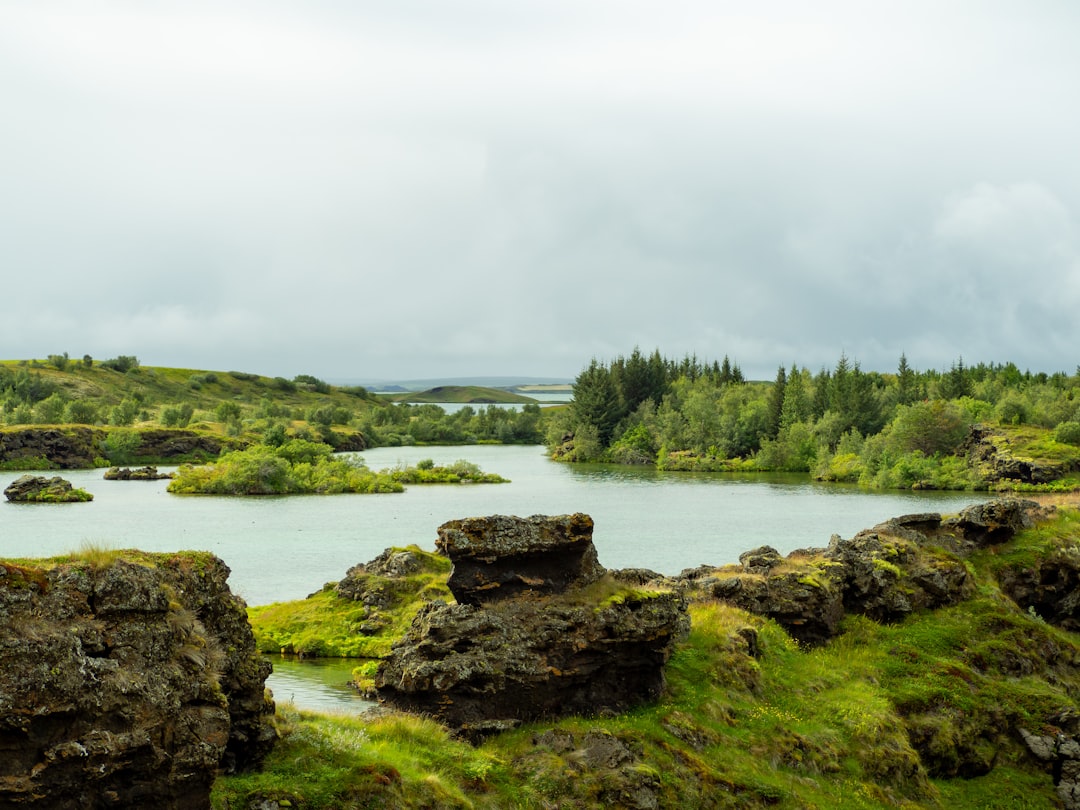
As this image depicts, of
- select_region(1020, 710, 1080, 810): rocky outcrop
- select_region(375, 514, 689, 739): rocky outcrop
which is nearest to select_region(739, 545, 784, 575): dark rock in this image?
select_region(375, 514, 689, 739): rocky outcrop

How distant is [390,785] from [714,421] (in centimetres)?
16550

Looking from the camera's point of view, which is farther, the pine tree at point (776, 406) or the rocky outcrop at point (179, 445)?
the pine tree at point (776, 406)

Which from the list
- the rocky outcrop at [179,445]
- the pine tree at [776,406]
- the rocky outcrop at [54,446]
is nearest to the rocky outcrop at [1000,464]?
the pine tree at [776,406]

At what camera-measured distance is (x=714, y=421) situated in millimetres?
180750

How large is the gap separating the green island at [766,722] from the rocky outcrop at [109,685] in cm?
175

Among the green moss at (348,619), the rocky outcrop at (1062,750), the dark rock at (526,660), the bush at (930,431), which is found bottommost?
the rocky outcrop at (1062,750)

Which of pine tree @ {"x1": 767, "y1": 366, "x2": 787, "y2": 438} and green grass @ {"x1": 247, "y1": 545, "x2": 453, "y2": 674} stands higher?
pine tree @ {"x1": 767, "y1": 366, "x2": 787, "y2": 438}

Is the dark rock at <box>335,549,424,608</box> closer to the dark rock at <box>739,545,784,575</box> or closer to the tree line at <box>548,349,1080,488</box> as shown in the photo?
the dark rock at <box>739,545,784,575</box>

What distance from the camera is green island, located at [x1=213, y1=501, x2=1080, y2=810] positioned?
2094 cm

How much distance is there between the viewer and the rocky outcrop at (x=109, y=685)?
14.5 meters

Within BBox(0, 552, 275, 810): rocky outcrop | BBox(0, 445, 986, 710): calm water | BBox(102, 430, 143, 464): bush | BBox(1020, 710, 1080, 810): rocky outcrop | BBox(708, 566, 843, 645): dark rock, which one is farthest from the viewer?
BBox(102, 430, 143, 464): bush

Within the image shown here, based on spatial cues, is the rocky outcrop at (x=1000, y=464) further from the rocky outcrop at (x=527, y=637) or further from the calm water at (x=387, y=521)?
the rocky outcrop at (x=527, y=637)

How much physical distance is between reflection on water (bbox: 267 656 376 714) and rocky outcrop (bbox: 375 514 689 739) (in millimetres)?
3825

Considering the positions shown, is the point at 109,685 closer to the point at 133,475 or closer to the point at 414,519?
the point at 414,519
